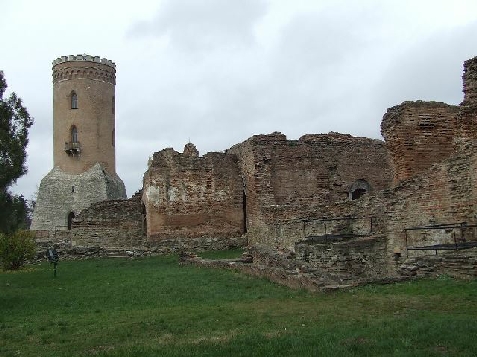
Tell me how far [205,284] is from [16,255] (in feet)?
39.7

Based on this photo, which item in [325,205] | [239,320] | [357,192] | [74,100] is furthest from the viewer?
[74,100]

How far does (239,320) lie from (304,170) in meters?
19.0

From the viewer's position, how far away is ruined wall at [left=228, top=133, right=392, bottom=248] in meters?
28.5

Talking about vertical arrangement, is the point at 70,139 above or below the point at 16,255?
above

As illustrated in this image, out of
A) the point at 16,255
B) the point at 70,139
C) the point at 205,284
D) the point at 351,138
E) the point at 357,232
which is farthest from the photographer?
the point at 70,139

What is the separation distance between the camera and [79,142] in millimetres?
51438

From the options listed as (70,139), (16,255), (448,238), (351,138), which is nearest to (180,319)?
(448,238)

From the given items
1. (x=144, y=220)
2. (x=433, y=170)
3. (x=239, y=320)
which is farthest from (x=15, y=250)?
(x=239, y=320)

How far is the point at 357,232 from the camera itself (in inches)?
771

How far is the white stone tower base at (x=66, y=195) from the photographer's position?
4975 centimetres

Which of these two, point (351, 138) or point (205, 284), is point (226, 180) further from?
point (205, 284)

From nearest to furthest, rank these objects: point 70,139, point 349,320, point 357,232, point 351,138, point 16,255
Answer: point 349,320 < point 357,232 < point 16,255 < point 351,138 < point 70,139

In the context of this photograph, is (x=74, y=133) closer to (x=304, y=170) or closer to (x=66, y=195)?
(x=66, y=195)

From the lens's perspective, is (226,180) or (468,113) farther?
(226,180)
